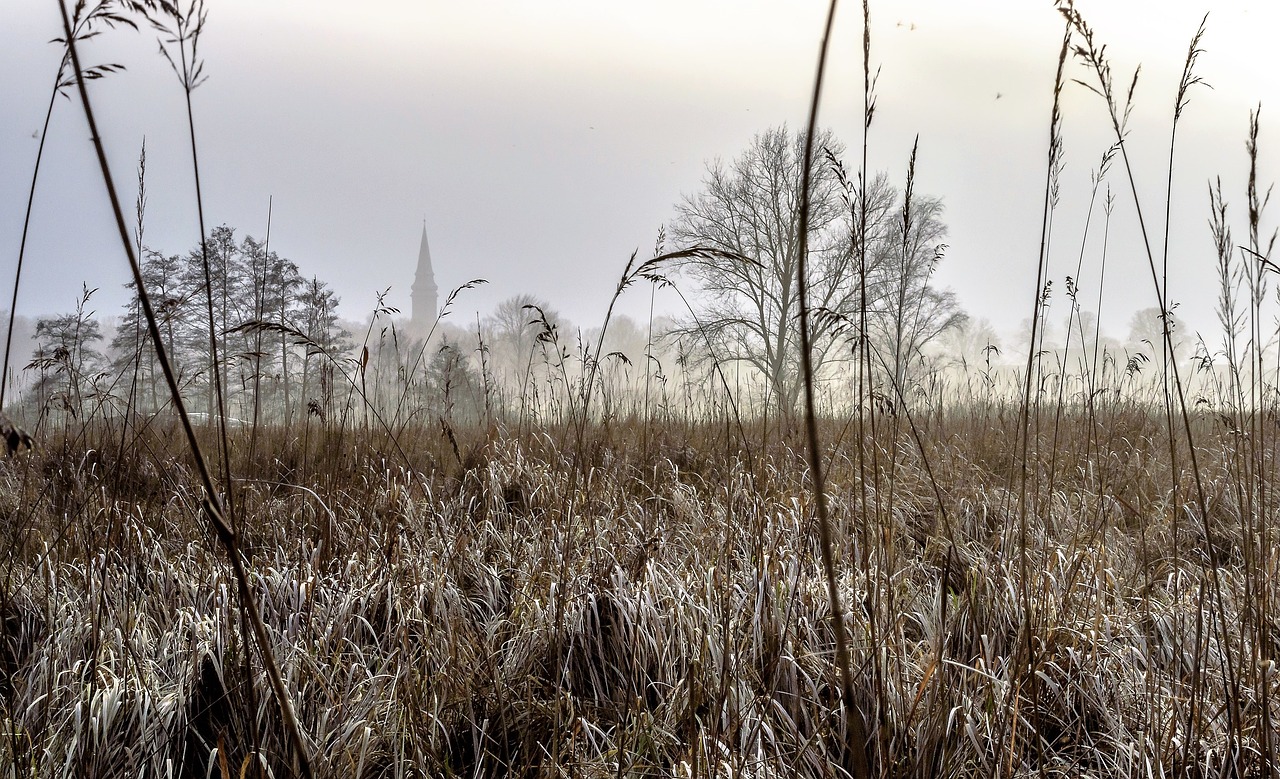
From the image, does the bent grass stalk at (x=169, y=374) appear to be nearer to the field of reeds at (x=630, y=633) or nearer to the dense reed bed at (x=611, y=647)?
the field of reeds at (x=630, y=633)

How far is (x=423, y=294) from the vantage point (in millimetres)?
79938

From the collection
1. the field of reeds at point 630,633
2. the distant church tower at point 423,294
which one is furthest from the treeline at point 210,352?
the distant church tower at point 423,294

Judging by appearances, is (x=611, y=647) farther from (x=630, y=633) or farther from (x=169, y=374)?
(x=169, y=374)

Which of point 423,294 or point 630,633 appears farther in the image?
point 423,294

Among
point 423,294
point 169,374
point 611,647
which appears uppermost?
point 423,294

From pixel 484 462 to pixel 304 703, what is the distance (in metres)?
2.32

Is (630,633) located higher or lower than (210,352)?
lower

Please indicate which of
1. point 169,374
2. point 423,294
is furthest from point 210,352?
point 423,294

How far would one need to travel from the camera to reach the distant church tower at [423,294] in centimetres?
7200

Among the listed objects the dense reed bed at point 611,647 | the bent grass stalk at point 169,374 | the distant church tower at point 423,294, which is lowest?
the dense reed bed at point 611,647

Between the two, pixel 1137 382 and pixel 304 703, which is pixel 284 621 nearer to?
pixel 304 703

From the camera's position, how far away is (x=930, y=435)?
19.6 ft

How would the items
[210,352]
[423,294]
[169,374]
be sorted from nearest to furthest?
[169,374], [210,352], [423,294]

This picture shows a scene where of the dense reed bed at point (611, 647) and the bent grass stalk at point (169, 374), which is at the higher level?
the bent grass stalk at point (169, 374)
